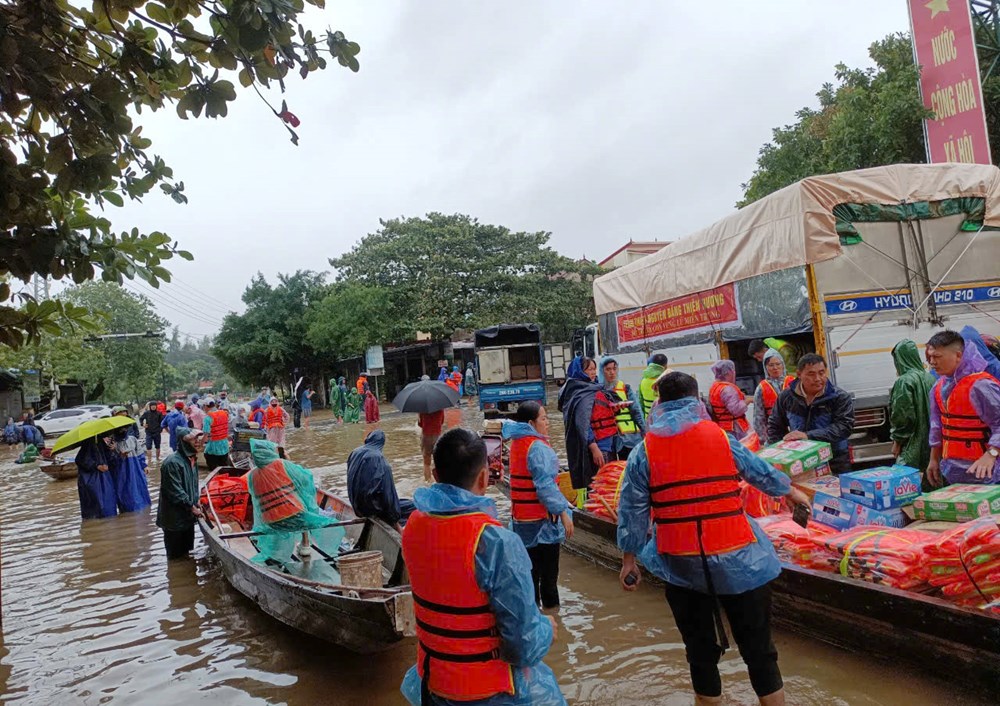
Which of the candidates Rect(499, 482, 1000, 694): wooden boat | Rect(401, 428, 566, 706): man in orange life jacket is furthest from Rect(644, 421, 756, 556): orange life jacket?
Rect(499, 482, 1000, 694): wooden boat

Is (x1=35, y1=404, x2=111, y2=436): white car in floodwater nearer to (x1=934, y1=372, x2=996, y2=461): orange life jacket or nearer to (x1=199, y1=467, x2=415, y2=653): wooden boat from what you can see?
(x1=199, y1=467, x2=415, y2=653): wooden boat

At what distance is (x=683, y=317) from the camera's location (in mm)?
10219

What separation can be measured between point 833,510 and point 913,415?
1.26 meters

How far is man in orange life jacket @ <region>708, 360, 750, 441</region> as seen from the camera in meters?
6.49

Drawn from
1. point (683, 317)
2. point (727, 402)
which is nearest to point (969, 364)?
point (727, 402)

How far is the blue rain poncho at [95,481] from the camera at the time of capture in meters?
9.60

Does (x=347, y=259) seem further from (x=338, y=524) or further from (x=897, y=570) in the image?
(x=897, y=570)

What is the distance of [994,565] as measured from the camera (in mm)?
3322

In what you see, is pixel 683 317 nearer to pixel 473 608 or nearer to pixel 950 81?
pixel 473 608

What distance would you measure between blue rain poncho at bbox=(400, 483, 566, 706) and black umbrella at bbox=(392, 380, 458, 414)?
5.65 m

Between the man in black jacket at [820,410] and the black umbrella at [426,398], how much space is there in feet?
13.2

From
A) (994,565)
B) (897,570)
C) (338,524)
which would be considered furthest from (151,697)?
(994,565)

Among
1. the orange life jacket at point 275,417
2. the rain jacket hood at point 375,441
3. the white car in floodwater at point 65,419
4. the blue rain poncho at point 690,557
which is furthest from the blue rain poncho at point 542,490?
the white car in floodwater at point 65,419

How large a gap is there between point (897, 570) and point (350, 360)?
36.2m
